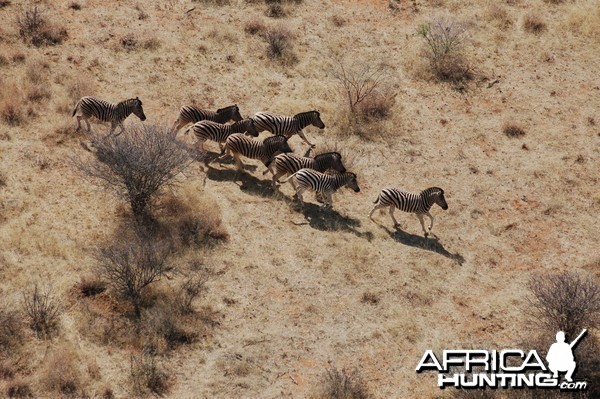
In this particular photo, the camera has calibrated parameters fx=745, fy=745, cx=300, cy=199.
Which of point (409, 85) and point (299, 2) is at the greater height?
point (299, 2)

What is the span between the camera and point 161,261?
17.0 m

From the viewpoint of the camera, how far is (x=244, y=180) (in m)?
21.1

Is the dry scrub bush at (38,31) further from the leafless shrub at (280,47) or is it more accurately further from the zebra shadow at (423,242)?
the zebra shadow at (423,242)

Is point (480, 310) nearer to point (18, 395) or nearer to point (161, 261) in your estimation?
point (161, 261)

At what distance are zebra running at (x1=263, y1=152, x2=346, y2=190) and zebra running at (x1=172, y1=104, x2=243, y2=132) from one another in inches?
92.4

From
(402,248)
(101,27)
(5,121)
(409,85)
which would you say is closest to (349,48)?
(409,85)

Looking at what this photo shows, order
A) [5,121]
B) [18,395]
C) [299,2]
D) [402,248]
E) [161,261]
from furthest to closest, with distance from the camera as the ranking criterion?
[299,2]
[5,121]
[402,248]
[161,261]
[18,395]

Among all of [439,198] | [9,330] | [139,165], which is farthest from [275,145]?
[9,330]

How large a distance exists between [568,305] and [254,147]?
9307mm

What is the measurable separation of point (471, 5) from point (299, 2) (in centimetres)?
696

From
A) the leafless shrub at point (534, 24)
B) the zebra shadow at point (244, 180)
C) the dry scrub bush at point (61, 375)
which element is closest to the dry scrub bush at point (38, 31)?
the zebra shadow at point (244, 180)

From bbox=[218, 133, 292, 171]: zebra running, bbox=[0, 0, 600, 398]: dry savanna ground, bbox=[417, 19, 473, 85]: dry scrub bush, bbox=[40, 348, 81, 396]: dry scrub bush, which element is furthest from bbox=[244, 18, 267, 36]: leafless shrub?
bbox=[40, 348, 81, 396]: dry scrub bush

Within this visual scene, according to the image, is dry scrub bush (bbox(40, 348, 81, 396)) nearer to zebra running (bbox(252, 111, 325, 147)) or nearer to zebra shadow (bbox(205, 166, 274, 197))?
zebra shadow (bbox(205, 166, 274, 197))

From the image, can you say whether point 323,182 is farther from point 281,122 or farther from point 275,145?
point 281,122
